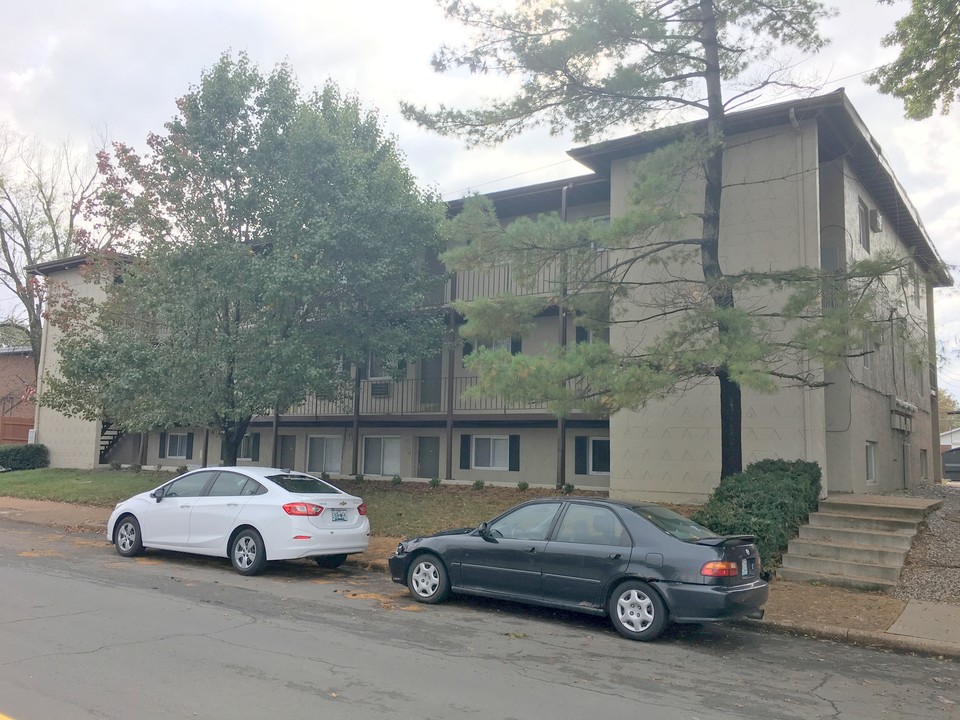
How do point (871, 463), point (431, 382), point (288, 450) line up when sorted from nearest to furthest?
point (871, 463) → point (431, 382) → point (288, 450)

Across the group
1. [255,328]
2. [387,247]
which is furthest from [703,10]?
[255,328]

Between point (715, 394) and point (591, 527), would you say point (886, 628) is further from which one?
point (715, 394)

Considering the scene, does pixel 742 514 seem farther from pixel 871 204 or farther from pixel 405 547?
pixel 871 204

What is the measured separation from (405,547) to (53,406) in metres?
14.7

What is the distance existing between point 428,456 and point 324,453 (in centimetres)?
396

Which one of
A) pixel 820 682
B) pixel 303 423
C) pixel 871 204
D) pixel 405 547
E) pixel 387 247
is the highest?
pixel 871 204

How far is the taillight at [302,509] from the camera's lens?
10550 mm

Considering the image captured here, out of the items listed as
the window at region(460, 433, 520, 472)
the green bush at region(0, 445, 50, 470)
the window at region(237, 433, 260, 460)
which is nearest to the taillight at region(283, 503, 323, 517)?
the window at region(460, 433, 520, 472)

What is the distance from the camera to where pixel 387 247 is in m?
16.0

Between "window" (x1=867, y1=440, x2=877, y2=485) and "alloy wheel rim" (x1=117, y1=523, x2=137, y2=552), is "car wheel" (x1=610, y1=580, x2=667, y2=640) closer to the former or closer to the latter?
"alloy wheel rim" (x1=117, y1=523, x2=137, y2=552)

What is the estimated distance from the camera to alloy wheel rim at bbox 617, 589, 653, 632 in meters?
7.63

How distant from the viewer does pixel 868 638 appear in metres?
8.02

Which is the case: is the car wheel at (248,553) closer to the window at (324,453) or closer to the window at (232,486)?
the window at (232,486)

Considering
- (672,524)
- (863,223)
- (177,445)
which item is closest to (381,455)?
(177,445)
